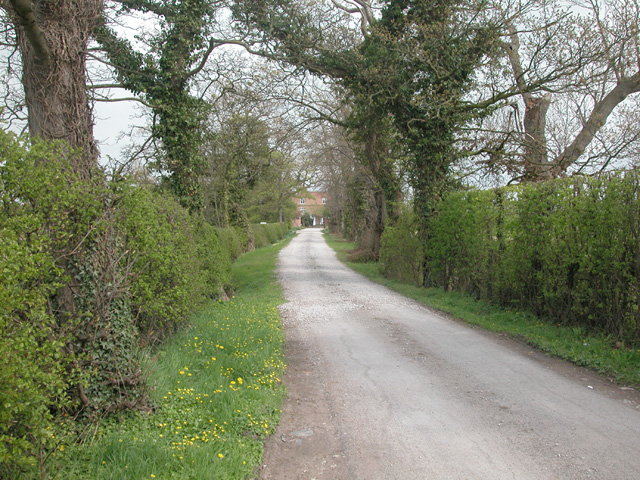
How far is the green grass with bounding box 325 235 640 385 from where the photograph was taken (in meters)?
6.15

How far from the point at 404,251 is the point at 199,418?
40.0 feet

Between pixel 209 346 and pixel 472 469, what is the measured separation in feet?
13.7

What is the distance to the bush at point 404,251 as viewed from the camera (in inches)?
603

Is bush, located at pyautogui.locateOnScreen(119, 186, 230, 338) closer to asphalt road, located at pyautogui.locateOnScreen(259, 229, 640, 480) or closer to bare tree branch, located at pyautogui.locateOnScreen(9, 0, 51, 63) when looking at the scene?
bare tree branch, located at pyautogui.locateOnScreen(9, 0, 51, 63)

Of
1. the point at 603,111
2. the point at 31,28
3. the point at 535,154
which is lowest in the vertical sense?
the point at 31,28

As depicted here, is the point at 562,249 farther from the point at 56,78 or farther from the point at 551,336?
the point at 56,78

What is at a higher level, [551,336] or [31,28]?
[31,28]

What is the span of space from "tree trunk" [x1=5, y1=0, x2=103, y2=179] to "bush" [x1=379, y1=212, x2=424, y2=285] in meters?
11.9

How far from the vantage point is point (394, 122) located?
51.3ft

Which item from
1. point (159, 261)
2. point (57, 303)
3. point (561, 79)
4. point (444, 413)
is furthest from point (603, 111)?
point (57, 303)

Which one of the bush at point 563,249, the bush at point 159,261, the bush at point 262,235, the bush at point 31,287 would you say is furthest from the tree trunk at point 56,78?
the bush at point 262,235

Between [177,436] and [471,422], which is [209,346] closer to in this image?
[177,436]

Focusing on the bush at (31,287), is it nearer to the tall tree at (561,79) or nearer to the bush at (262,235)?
the tall tree at (561,79)

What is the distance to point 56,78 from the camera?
15.0 ft
